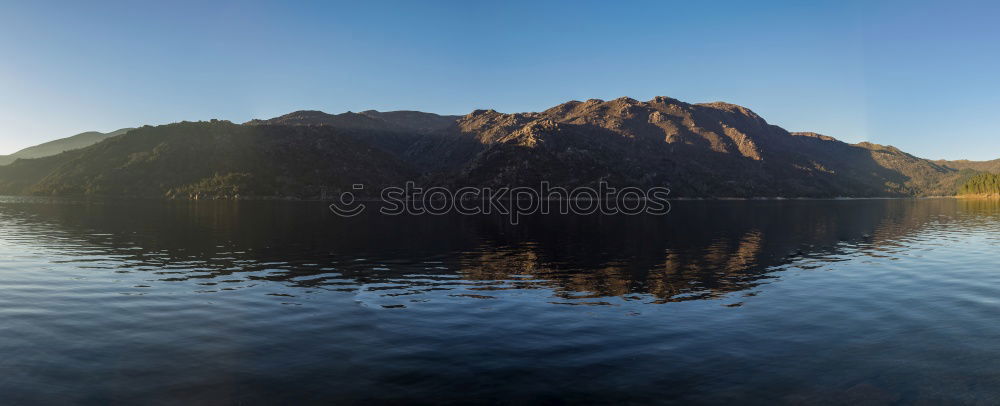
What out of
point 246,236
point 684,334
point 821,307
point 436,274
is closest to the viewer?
point 684,334

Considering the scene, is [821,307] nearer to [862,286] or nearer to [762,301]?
[762,301]

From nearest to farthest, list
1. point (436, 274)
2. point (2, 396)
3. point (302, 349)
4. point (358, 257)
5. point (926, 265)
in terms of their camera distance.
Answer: point (2, 396) → point (302, 349) → point (436, 274) → point (926, 265) → point (358, 257)

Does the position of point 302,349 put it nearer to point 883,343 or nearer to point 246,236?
point 883,343

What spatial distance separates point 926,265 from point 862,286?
793 inches

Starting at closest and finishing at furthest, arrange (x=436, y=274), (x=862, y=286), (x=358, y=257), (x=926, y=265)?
(x=862, y=286) → (x=436, y=274) → (x=926, y=265) → (x=358, y=257)

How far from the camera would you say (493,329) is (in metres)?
30.5

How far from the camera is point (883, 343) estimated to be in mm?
27797

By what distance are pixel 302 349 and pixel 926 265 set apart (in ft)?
207

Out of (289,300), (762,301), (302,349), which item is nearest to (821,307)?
(762,301)

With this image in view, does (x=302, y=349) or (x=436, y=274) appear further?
(x=436, y=274)

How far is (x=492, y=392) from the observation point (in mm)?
20766

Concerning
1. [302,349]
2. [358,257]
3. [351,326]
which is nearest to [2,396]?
[302,349]

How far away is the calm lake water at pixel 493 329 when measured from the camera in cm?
2119

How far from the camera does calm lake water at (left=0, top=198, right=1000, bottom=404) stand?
21.2 meters
